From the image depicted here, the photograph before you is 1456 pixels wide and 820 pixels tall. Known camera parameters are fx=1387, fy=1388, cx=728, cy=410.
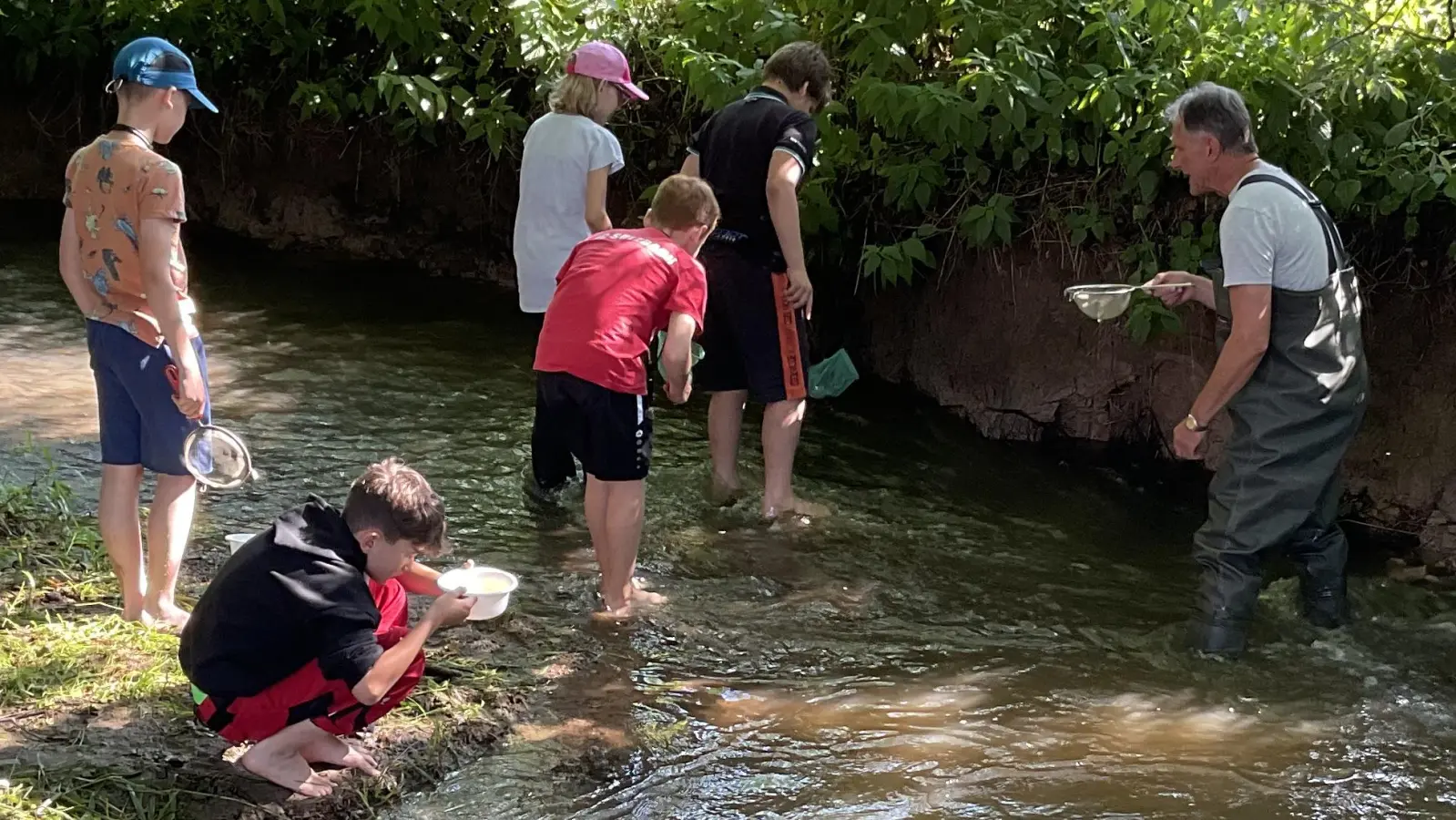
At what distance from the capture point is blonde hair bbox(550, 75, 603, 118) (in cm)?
556

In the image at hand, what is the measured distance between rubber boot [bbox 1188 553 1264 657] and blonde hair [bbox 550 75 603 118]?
9.54 ft

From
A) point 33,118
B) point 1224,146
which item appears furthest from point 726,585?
point 33,118

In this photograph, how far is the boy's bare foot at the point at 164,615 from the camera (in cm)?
436

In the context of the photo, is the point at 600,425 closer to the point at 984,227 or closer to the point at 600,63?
the point at 600,63

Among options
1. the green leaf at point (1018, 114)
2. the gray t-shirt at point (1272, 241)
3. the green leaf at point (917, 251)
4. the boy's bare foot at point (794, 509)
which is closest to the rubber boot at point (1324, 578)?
the gray t-shirt at point (1272, 241)

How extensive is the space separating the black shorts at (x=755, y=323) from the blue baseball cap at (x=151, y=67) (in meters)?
2.39

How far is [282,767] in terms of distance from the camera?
3516 mm

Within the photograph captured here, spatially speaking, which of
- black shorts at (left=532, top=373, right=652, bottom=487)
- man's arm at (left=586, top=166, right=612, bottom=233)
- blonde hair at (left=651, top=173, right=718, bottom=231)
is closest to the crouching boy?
black shorts at (left=532, top=373, right=652, bottom=487)

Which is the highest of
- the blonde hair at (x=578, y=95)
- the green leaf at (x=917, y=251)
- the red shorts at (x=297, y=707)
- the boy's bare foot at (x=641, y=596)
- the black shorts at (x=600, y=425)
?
the blonde hair at (x=578, y=95)

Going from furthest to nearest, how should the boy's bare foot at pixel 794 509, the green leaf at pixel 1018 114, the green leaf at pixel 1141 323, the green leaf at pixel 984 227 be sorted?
the green leaf at pixel 984 227 → the green leaf at pixel 1018 114 → the green leaf at pixel 1141 323 → the boy's bare foot at pixel 794 509

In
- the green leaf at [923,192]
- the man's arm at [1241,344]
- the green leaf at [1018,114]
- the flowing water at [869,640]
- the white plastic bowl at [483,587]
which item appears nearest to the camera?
the white plastic bowl at [483,587]

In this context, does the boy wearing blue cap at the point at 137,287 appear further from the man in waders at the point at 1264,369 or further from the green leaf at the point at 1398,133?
the green leaf at the point at 1398,133

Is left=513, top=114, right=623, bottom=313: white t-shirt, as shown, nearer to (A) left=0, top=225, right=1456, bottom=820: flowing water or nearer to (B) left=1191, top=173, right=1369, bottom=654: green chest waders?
(A) left=0, top=225, right=1456, bottom=820: flowing water

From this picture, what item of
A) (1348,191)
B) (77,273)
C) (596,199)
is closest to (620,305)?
(596,199)
